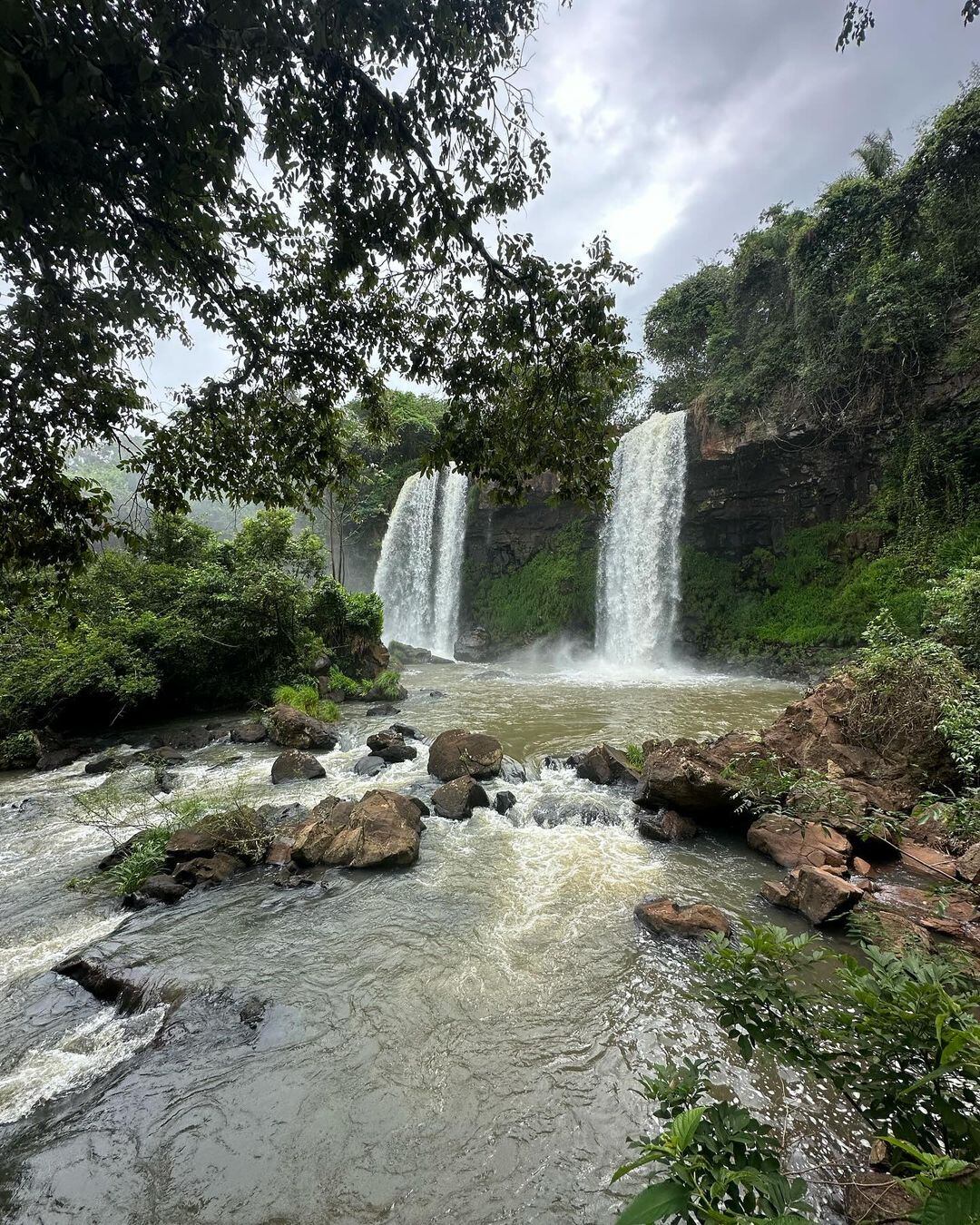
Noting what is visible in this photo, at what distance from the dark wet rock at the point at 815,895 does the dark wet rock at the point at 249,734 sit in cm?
942

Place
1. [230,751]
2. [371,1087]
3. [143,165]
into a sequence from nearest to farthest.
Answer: [143,165] < [371,1087] < [230,751]

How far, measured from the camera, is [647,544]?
72.6ft

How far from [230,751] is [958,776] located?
35.8 feet

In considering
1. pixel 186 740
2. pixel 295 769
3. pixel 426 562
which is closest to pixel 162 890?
pixel 295 769

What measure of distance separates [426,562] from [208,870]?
83.9ft

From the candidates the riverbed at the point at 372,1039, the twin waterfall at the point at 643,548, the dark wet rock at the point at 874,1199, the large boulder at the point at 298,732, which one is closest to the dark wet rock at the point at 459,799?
the riverbed at the point at 372,1039

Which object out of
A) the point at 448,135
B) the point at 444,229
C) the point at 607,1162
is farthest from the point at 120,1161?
the point at 448,135

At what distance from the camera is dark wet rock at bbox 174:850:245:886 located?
536 cm

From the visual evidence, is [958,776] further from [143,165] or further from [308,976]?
[143,165]

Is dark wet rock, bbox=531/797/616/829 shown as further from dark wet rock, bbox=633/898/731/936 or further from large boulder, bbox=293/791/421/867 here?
dark wet rock, bbox=633/898/731/936

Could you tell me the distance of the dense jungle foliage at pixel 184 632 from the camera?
413 inches

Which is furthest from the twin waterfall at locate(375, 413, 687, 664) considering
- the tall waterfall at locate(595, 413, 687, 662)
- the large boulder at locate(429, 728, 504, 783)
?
the large boulder at locate(429, 728, 504, 783)

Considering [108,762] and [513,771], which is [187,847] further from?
[108,762]

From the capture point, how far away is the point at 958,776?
229 inches
